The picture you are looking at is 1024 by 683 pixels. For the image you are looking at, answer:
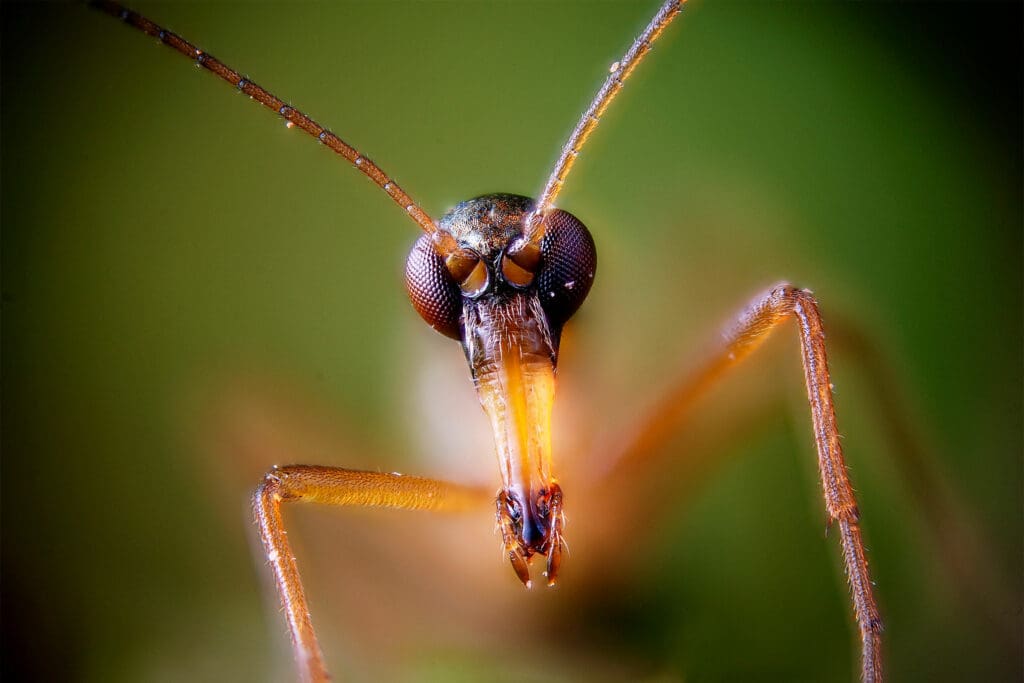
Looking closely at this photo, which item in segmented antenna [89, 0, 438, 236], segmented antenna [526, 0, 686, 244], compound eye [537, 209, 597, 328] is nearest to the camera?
segmented antenna [89, 0, 438, 236]

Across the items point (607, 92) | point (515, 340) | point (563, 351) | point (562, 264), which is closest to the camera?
point (607, 92)

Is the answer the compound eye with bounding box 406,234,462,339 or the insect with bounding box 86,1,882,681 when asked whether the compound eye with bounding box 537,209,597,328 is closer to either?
the insect with bounding box 86,1,882,681

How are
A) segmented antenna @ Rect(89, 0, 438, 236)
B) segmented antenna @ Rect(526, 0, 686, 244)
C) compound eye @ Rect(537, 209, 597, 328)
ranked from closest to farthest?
segmented antenna @ Rect(89, 0, 438, 236), segmented antenna @ Rect(526, 0, 686, 244), compound eye @ Rect(537, 209, 597, 328)

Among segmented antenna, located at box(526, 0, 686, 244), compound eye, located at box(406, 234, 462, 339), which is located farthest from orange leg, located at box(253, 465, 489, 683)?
segmented antenna, located at box(526, 0, 686, 244)

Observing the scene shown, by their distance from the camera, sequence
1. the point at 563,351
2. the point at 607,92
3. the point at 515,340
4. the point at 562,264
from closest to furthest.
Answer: the point at 607,92
the point at 515,340
the point at 562,264
the point at 563,351

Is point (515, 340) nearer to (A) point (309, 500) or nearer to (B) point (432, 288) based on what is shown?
(B) point (432, 288)

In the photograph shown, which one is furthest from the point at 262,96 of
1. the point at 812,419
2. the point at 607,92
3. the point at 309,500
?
the point at 812,419

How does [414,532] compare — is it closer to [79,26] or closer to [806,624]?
[806,624]

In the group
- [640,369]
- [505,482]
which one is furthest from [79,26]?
[640,369]
